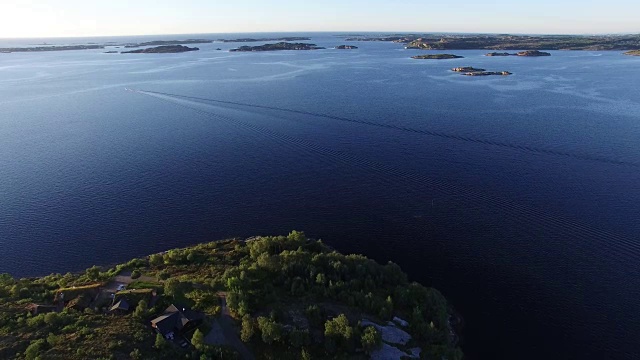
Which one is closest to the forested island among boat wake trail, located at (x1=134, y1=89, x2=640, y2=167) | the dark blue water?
the dark blue water

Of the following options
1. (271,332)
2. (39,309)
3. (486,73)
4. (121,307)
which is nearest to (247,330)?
(271,332)

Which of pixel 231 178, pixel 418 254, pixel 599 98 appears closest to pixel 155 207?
pixel 231 178

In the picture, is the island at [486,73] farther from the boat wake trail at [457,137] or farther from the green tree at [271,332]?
the green tree at [271,332]

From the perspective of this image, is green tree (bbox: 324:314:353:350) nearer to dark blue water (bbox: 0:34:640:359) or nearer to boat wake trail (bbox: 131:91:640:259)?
dark blue water (bbox: 0:34:640:359)

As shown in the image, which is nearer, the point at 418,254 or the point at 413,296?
the point at 413,296

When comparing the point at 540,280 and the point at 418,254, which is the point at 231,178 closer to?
the point at 418,254

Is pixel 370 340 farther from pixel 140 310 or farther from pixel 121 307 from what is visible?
pixel 121 307
